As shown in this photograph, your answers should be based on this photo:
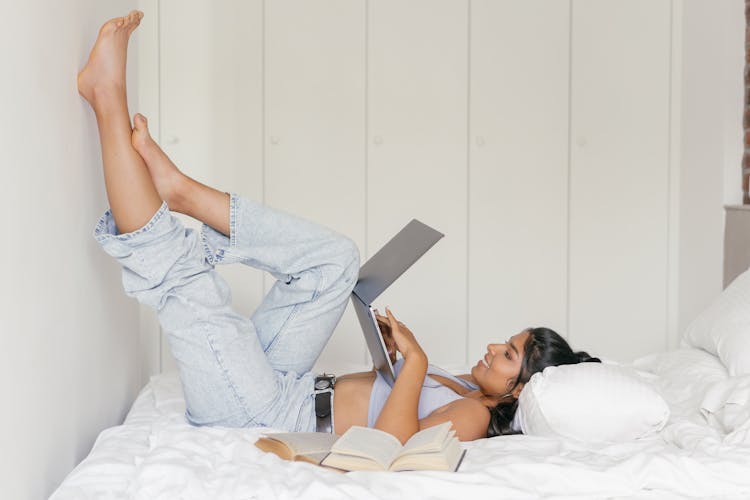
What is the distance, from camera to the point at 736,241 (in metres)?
2.94

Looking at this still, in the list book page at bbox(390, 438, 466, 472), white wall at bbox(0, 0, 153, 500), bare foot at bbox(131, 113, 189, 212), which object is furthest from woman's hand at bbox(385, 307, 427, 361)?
white wall at bbox(0, 0, 153, 500)

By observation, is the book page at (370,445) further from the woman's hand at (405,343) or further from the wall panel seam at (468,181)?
the wall panel seam at (468,181)

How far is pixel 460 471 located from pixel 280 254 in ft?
1.98

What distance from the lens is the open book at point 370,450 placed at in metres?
1.47

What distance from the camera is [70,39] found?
162 centimetres

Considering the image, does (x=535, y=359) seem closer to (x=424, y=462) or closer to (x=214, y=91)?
(x=424, y=462)

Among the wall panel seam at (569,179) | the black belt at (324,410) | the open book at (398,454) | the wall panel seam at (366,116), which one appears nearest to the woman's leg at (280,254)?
the black belt at (324,410)

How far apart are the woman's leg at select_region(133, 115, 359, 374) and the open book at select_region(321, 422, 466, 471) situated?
1.37 ft

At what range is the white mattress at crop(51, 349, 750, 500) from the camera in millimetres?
1367

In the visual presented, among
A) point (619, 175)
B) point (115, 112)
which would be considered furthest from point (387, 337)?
point (619, 175)

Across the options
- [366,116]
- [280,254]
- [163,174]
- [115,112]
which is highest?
[366,116]

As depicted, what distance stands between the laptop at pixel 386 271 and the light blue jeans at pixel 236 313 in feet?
0.17

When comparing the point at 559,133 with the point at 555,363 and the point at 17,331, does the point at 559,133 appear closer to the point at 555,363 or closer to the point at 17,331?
the point at 555,363

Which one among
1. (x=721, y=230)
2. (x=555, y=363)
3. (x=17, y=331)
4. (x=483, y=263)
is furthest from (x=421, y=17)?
(x=17, y=331)
